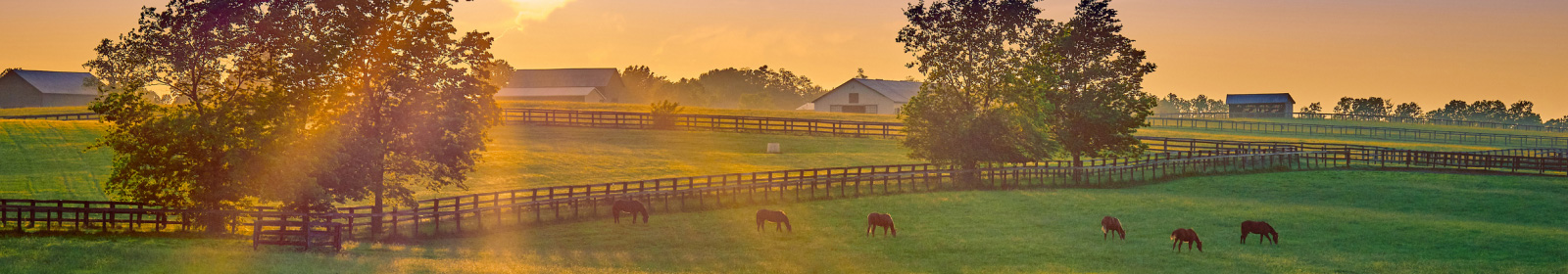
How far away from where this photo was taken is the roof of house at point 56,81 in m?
116

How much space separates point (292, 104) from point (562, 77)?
101 metres

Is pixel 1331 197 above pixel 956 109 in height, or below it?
below

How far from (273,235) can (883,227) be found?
44.6ft

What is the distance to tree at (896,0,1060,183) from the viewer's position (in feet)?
148

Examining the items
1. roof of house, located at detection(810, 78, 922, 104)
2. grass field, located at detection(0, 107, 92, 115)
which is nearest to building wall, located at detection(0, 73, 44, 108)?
grass field, located at detection(0, 107, 92, 115)

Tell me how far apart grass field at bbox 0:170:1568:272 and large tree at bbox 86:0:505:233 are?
271 centimetres

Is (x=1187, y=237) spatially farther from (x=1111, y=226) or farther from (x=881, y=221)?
(x=881, y=221)

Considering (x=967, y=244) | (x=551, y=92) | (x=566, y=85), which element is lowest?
(x=967, y=244)

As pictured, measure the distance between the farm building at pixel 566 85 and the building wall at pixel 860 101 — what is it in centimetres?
2705

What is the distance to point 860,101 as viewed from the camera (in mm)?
107125

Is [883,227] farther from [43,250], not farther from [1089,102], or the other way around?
[1089,102]

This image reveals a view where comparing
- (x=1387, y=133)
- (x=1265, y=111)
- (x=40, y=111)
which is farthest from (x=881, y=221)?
(x=1265, y=111)

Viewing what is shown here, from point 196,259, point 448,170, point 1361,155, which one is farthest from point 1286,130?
point 196,259

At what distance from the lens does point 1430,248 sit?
26625mm
